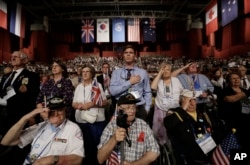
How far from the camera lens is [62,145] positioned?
2.10 m

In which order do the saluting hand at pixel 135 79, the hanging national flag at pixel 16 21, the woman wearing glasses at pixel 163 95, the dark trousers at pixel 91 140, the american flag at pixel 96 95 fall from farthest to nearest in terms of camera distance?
the hanging national flag at pixel 16 21 → the woman wearing glasses at pixel 163 95 → the american flag at pixel 96 95 → the dark trousers at pixel 91 140 → the saluting hand at pixel 135 79

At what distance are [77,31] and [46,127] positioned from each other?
19.6 meters

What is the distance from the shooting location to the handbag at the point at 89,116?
3049mm

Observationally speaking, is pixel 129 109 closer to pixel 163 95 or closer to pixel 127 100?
pixel 127 100

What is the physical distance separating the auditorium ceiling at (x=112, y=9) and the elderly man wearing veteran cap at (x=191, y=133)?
1299 cm

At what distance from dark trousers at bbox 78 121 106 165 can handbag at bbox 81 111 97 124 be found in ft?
0.17

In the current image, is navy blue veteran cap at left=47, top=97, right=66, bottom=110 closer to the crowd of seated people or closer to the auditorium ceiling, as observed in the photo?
the crowd of seated people

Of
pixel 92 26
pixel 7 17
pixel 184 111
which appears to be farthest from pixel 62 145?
pixel 92 26

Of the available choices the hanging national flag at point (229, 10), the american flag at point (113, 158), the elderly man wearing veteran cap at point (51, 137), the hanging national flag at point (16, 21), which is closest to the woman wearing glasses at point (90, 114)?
the elderly man wearing veteran cap at point (51, 137)

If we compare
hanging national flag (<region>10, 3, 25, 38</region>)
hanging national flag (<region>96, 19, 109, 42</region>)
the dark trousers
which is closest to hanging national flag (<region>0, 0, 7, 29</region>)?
hanging national flag (<region>10, 3, 25, 38</region>)

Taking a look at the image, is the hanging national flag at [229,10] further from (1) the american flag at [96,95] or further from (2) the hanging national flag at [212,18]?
(1) the american flag at [96,95]

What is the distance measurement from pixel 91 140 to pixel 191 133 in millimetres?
1123

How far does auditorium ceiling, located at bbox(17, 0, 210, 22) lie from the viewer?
49.8ft

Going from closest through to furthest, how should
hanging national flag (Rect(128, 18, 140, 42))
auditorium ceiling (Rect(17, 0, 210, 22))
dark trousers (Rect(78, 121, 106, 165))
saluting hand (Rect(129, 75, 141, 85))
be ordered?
1. saluting hand (Rect(129, 75, 141, 85))
2. dark trousers (Rect(78, 121, 106, 165))
3. auditorium ceiling (Rect(17, 0, 210, 22))
4. hanging national flag (Rect(128, 18, 140, 42))
